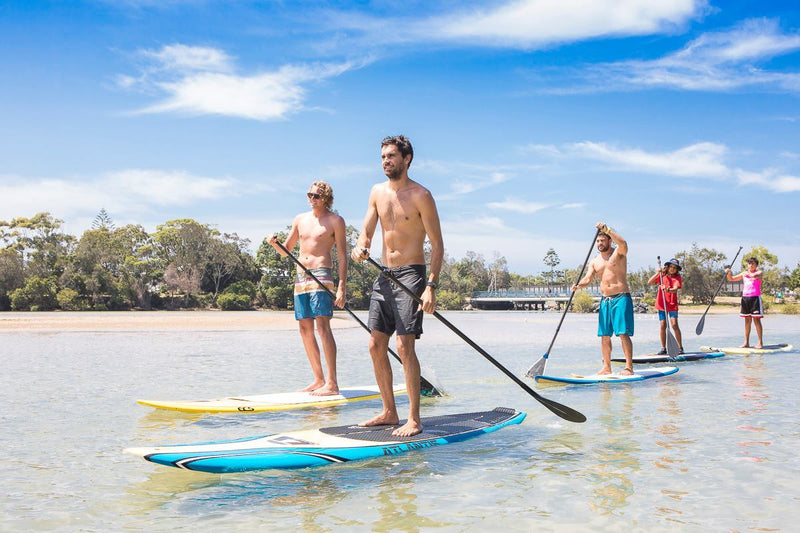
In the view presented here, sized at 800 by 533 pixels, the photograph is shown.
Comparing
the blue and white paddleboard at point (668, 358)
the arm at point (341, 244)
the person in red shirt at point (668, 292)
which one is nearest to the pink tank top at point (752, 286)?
the blue and white paddleboard at point (668, 358)

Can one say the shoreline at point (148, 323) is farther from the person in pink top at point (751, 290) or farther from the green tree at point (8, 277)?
the person in pink top at point (751, 290)

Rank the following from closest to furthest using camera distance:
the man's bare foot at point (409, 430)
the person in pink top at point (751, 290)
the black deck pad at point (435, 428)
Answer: the black deck pad at point (435, 428) < the man's bare foot at point (409, 430) < the person in pink top at point (751, 290)

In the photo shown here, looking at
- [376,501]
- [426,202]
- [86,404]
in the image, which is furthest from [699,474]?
[86,404]

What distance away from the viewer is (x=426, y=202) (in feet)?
17.9

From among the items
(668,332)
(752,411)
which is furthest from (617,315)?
(668,332)

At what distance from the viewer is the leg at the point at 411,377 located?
550 centimetres

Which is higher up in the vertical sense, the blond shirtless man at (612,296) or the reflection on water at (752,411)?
the blond shirtless man at (612,296)

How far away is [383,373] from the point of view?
570cm

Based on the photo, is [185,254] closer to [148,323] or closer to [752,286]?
[148,323]

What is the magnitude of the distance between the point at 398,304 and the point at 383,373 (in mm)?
648

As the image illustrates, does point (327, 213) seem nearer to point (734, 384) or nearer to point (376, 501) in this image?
point (376, 501)

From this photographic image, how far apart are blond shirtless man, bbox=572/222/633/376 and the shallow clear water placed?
65 centimetres

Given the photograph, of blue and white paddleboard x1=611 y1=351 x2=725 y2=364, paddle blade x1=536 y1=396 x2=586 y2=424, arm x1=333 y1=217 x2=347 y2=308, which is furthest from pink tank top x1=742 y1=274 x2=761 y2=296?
arm x1=333 y1=217 x2=347 y2=308

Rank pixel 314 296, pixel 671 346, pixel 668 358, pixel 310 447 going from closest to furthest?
pixel 310 447 < pixel 314 296 < pixel 668 358 < pixel 671 346
